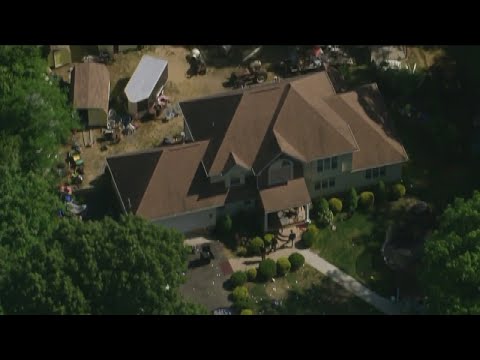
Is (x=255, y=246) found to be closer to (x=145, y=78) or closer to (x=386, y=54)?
(x=145, y=78)

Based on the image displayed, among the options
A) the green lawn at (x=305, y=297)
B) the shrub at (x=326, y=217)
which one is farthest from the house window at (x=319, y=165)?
the green lawn at (x=305, y=297)

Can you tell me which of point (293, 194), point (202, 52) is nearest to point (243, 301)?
point (293, 194)

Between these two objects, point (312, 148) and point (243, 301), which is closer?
point (243, 301)

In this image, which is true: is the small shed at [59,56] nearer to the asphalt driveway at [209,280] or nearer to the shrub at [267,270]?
the asphalt driveway at [209,280]

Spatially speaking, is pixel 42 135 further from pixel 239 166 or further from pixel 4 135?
pixel 239 166

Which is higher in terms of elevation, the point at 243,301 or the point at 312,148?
the point at 312,148

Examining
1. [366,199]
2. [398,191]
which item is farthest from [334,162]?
[398,191]

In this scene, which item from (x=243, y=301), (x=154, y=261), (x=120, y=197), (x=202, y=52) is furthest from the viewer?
(x=202, y=52)
